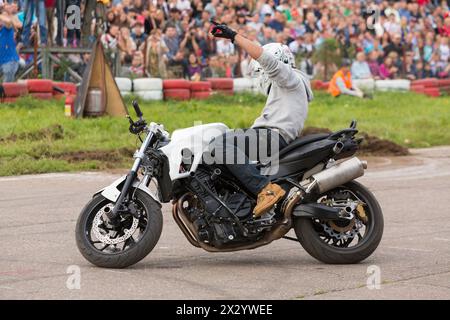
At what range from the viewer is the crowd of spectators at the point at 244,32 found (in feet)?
69.1

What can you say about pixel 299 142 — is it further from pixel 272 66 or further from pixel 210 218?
pixel 210 218

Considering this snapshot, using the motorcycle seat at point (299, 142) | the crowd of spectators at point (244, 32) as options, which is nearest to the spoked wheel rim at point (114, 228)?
the motorcycle seat at point (299, 142)

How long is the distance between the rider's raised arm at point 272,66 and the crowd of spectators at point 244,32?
10.6 meters

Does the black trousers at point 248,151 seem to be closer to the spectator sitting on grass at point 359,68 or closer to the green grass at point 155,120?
the green grass at point 155,120

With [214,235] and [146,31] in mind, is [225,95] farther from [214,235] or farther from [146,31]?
[214,235]

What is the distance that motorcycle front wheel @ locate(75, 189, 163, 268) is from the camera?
25.9ft

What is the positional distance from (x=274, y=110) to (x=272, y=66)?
40 centimetres

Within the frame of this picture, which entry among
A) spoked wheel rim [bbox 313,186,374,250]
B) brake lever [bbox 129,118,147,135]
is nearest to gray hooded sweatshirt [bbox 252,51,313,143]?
spoked wheel rim [bbox 313,186,374,250]

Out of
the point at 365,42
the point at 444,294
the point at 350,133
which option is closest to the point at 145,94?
the point at 365,42

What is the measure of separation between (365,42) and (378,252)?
18.0 m

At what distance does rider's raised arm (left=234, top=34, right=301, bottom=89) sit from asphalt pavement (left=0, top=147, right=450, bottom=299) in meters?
1.36

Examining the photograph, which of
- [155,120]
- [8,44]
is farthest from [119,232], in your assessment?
[8,44]

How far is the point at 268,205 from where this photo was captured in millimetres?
8078

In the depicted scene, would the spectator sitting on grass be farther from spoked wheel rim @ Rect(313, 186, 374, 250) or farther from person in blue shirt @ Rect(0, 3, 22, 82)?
spoked wheel rim @ Rect(313, 186, 374, 250)
